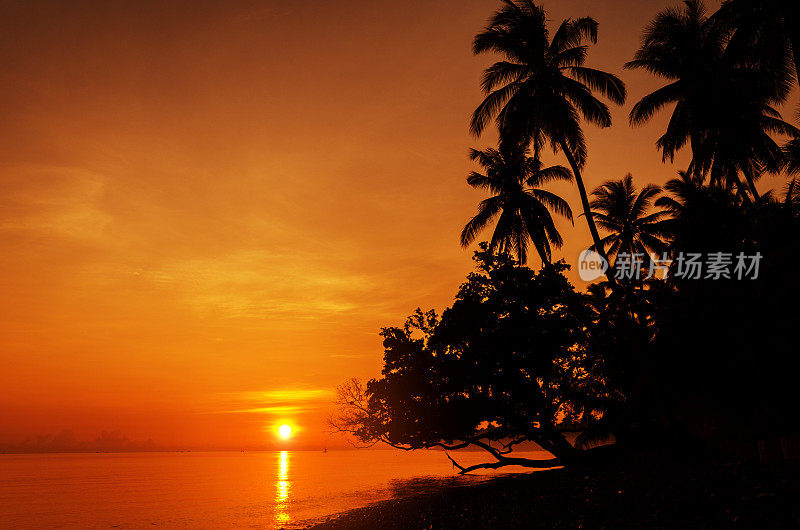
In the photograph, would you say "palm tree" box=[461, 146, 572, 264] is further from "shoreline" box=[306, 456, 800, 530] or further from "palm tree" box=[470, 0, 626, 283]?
"shoreline" box=[306, 456, 800, 530]

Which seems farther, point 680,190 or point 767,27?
point 680,190

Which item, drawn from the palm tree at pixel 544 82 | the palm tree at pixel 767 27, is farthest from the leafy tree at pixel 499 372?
the palm tree at pixel 767 27

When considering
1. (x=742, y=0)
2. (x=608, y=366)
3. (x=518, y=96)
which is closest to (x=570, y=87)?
(x=518, y=96)

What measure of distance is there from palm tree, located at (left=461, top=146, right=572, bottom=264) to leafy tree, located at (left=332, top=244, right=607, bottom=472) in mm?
5493

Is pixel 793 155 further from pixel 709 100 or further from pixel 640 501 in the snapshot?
pixel 640 501

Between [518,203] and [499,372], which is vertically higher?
[518,203]

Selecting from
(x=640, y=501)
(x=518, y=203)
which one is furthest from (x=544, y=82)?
(x=640, y=501)

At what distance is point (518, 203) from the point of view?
3269 centimetres

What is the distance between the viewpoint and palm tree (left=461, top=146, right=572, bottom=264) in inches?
1276

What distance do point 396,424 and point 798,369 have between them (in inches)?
680

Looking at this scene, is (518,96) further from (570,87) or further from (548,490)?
(548,490)

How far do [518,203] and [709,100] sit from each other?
11.5 meters

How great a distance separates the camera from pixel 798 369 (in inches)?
682

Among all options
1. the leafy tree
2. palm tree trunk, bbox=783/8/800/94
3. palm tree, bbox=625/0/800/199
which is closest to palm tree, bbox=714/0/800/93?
palm tree trunk, bbox=783/8/800/94
